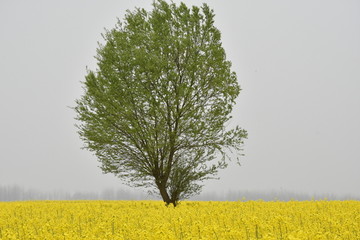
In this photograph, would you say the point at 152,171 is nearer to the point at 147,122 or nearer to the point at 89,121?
the point at 147,122

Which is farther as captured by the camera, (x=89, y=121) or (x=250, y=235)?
(x=89, y=121)

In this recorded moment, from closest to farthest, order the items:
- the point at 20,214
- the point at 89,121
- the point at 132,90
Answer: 1. the point at 20,214
2. the point at 132,90
3. the point at 89,121

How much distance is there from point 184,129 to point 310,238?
12609 mm

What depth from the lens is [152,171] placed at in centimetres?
2020

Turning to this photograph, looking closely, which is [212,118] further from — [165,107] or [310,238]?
[310,238]

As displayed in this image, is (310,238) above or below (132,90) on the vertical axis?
below

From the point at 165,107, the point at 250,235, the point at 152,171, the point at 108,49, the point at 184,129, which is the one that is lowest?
the point at 250,235

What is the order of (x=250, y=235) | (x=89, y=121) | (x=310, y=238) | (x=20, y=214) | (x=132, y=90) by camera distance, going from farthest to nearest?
(x=89, y=121) → (x=132, y=90) → (x=20, y=214) → (x=250, y=235) → (x=310, y=238)

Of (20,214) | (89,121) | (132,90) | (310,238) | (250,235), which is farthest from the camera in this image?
(89,121)

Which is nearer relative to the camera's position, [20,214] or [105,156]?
[20,214]

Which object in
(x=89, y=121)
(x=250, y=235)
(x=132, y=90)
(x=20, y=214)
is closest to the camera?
(x=250, y=235)

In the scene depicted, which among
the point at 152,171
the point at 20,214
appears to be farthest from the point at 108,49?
the point at 20,214

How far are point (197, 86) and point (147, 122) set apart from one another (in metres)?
3.42

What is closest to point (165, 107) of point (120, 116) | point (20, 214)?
point (120, 116)
